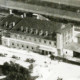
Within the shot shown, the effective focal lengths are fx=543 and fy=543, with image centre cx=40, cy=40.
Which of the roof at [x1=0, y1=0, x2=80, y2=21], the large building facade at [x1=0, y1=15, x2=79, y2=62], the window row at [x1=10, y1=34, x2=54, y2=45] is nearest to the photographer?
the large building facade at [x1=0, y1=15, x2=79, y2=62]

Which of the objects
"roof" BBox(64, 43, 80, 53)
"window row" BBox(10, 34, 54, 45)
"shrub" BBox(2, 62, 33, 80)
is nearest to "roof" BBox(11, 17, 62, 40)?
"window row" BBox(10, 34, 54, 45)

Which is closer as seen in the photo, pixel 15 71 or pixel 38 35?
pixel 15 71

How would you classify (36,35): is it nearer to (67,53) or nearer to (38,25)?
(38,25)

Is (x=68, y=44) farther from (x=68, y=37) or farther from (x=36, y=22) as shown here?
(x=36, y=22)

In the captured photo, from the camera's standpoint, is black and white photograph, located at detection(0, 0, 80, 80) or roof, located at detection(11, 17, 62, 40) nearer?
black and white photograph, located at detection(0, 0, 80, 80)

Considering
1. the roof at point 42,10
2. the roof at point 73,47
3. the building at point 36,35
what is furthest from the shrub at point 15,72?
the roof at point 42,10

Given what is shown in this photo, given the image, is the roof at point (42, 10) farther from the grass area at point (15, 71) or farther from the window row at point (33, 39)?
the grass area at point (15, 71)

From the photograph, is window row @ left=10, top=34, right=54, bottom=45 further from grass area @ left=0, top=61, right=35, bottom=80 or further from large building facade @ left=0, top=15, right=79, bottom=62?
grass area @ left=0, top=61, right=35, bottom=80

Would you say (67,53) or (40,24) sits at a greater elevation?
(40,24)

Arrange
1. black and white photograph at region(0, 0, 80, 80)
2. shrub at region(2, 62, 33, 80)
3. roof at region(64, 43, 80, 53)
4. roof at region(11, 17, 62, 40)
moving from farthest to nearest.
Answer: roof at region(11, 17, 62, 40)
roof at region(64, 43, 80, 53)
black and white photograph at region(0, 0, 80, 80)
shrub at region(2, 62, 33, 80)

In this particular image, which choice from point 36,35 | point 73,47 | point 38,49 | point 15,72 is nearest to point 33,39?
point 36,35
